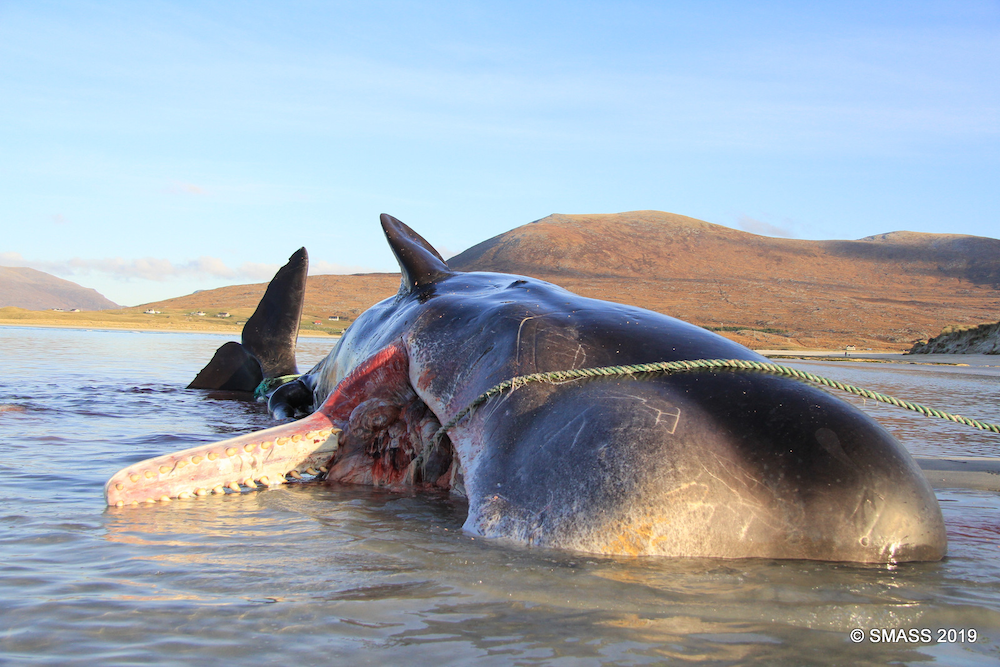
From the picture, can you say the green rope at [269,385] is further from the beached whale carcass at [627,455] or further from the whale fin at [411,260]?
the beached whale carcass at [627,455]

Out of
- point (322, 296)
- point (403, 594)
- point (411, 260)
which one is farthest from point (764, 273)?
point (403, 594)

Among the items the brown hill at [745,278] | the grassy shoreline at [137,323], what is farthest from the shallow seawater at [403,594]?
the brown hill at [745,278]

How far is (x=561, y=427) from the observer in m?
3.20

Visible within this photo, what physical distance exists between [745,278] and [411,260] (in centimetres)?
7297

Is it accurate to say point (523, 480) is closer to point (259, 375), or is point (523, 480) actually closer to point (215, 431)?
point (215, 431)

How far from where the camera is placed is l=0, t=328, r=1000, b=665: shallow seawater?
2.08 meters

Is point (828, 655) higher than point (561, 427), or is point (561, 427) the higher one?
point (561, 427)

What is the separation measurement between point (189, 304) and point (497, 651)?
74.2 m

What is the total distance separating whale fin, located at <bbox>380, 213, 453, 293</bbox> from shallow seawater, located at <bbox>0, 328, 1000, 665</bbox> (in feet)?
6.62

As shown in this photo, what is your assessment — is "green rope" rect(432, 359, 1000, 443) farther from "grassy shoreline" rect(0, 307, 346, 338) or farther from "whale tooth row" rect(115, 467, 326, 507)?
"grassy shoreline" rect(0, 307, 346, 338)

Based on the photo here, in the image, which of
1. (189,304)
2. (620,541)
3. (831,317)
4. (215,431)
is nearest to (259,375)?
(215,431)

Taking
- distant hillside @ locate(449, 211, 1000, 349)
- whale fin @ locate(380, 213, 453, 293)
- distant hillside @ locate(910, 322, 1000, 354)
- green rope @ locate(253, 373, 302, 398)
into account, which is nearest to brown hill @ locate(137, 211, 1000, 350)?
distant hillside @ locate(449, 211, 1000, 349)

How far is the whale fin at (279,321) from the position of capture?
29.2ft

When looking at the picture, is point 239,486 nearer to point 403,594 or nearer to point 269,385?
point 403,594
